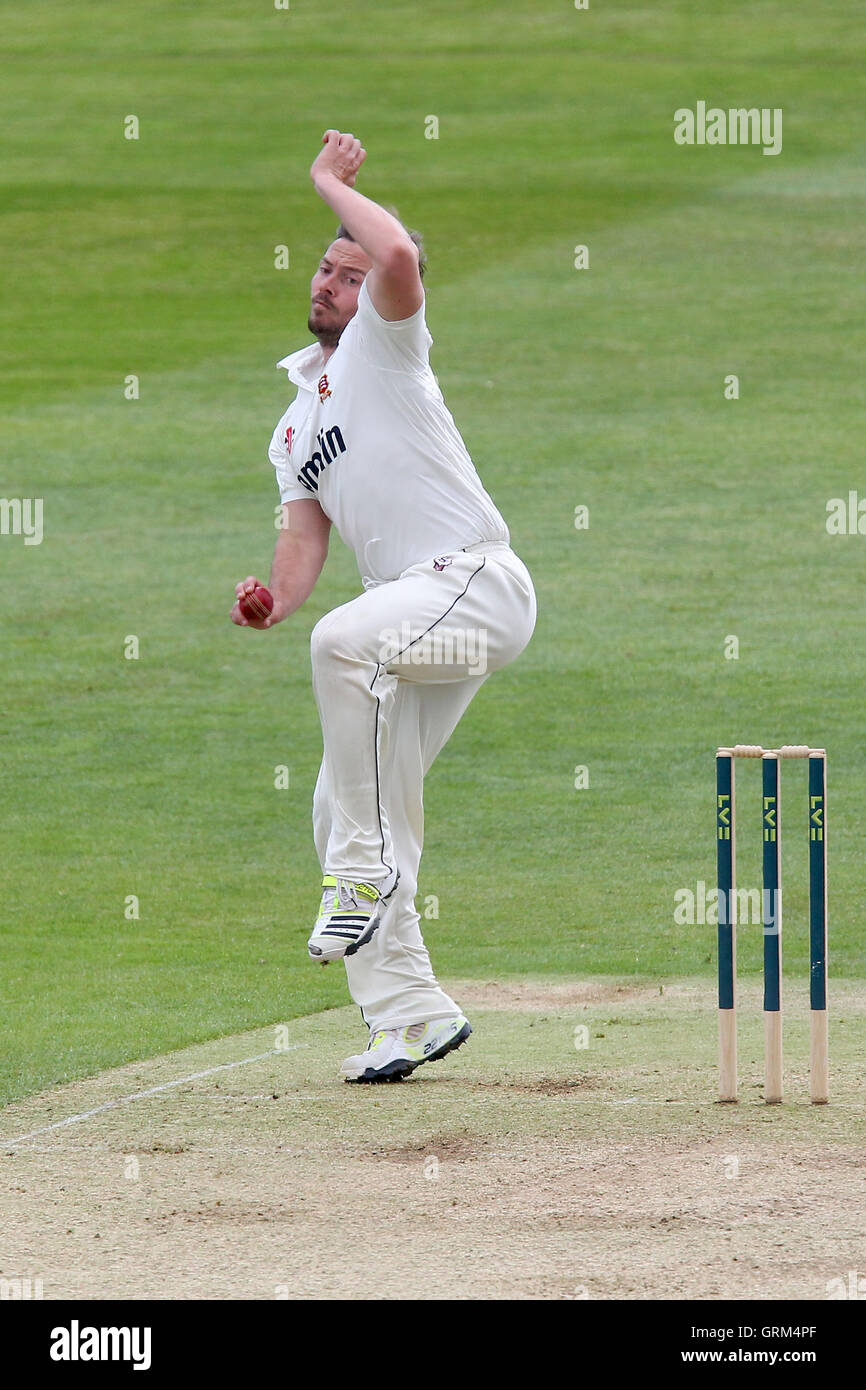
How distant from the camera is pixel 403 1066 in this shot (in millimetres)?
6105

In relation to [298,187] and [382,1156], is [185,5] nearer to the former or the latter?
[298,187]

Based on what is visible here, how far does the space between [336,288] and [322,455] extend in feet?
1.90

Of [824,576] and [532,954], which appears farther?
[824,576]

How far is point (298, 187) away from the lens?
31.4 m

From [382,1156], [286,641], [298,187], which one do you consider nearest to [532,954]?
[382,1156]

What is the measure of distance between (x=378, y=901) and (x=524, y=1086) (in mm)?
885

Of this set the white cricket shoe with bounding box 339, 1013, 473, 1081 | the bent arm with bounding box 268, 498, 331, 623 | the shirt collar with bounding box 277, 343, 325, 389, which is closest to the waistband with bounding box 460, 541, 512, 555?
the bent arm with bounding box 268, 498, 331, 623

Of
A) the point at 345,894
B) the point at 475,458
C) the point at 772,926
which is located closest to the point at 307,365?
the point at 345,894

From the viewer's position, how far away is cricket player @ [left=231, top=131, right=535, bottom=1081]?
5.64 metres

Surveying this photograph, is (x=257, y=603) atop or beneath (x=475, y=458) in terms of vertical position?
beneath

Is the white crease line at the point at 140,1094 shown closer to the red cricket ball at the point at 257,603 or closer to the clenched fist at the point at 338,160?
the red cricket ball at the point at 257,603

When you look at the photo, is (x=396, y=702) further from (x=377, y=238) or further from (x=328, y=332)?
(x=377, y=238)

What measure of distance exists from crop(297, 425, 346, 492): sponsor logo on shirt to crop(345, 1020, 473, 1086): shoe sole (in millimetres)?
1743

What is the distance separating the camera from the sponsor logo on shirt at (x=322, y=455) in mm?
5918
